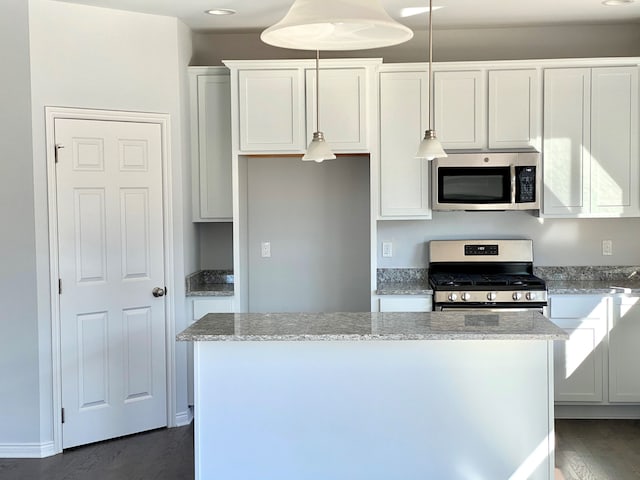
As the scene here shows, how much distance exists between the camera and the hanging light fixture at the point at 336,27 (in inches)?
73.2

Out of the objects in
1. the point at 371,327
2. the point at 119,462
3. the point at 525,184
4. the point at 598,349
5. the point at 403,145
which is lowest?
the point at 119,462

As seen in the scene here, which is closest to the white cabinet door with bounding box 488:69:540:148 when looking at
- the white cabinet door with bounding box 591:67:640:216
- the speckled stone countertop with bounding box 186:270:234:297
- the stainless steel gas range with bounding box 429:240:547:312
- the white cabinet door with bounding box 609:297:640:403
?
the white cabinet door with bounding box 591:67:640:216

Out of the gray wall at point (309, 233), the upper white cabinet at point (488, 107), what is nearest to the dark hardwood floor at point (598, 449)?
the gray wall at point (309, 233)

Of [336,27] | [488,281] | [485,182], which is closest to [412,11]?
[485,182]

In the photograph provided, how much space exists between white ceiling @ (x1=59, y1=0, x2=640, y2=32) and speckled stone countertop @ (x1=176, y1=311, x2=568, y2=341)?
204 centimetres

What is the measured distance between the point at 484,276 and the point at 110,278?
2.56 meters

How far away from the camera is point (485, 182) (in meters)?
4.34

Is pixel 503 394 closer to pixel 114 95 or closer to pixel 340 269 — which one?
pixel 340 269

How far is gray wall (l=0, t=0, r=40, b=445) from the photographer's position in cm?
367

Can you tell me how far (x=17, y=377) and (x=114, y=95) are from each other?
1812mm

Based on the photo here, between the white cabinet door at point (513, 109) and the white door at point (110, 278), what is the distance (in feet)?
7.49

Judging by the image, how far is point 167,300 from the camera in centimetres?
421

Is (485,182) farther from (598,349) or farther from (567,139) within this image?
(598,349)

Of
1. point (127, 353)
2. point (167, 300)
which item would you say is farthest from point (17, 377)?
point (167, 300)
